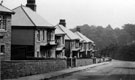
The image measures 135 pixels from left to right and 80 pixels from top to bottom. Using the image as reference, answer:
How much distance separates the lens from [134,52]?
12644 centimetres

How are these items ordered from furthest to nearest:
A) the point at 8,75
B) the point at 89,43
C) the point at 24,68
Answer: the point at 89,43, the point at 24,68, the point at 8,75

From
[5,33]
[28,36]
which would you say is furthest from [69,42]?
[5,33]

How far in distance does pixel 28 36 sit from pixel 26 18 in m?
3.66

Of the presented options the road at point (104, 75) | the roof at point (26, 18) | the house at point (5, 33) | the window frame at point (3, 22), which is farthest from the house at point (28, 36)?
the road at point (104, 75)

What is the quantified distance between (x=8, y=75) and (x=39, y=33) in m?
24.2

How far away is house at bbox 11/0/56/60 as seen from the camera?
49519 millimetres

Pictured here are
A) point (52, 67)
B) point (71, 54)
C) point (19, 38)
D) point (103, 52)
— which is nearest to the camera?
point (52, 67)

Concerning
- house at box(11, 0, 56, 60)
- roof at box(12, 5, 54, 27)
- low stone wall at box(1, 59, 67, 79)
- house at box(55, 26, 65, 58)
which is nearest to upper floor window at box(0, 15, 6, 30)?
low stone wall at box(1, 59, 67, 79)

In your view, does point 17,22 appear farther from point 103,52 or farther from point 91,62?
point 103,52

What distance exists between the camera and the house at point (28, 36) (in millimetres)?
49519

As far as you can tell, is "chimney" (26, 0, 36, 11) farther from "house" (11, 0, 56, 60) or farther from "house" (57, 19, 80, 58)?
"house" (57, 19, 80, 58)

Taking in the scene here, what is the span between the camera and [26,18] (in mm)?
52250

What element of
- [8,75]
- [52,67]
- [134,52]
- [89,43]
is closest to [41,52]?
[52,67]

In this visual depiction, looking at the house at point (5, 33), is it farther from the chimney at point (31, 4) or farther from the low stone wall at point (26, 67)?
the chimney at point (31, 4)
